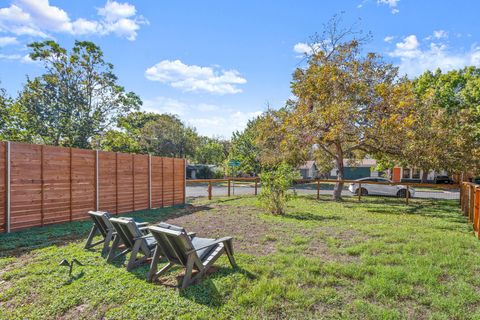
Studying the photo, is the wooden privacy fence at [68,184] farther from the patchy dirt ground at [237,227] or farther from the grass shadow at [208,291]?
the grass shadow at [208,291]

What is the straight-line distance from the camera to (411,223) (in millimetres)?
7398

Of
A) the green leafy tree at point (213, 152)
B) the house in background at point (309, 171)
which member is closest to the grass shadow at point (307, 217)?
the green leafy tree at point (213, 152)

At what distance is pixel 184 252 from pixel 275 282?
111 centimetres

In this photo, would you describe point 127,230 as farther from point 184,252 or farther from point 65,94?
point 65,94

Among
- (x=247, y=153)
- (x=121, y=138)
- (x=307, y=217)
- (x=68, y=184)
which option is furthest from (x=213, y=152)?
(x=68, y=184)

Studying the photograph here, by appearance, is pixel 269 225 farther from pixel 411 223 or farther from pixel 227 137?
pixel 227 137

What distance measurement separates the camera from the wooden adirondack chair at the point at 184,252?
3.14m

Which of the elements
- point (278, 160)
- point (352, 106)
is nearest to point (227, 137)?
point (278, 160)

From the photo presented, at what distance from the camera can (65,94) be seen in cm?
1836

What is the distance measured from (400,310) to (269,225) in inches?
164

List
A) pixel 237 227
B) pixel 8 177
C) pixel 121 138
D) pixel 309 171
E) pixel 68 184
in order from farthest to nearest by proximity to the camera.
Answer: pixel 309 171 → pixel 121 138 → pixel 68 184 → pixel 237 227 → pixel 8 177

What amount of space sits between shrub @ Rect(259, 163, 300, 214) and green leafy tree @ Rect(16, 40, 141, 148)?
15010mm

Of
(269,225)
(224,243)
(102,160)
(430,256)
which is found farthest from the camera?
(102,160)

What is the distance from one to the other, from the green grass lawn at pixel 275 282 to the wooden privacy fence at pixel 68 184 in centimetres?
82
